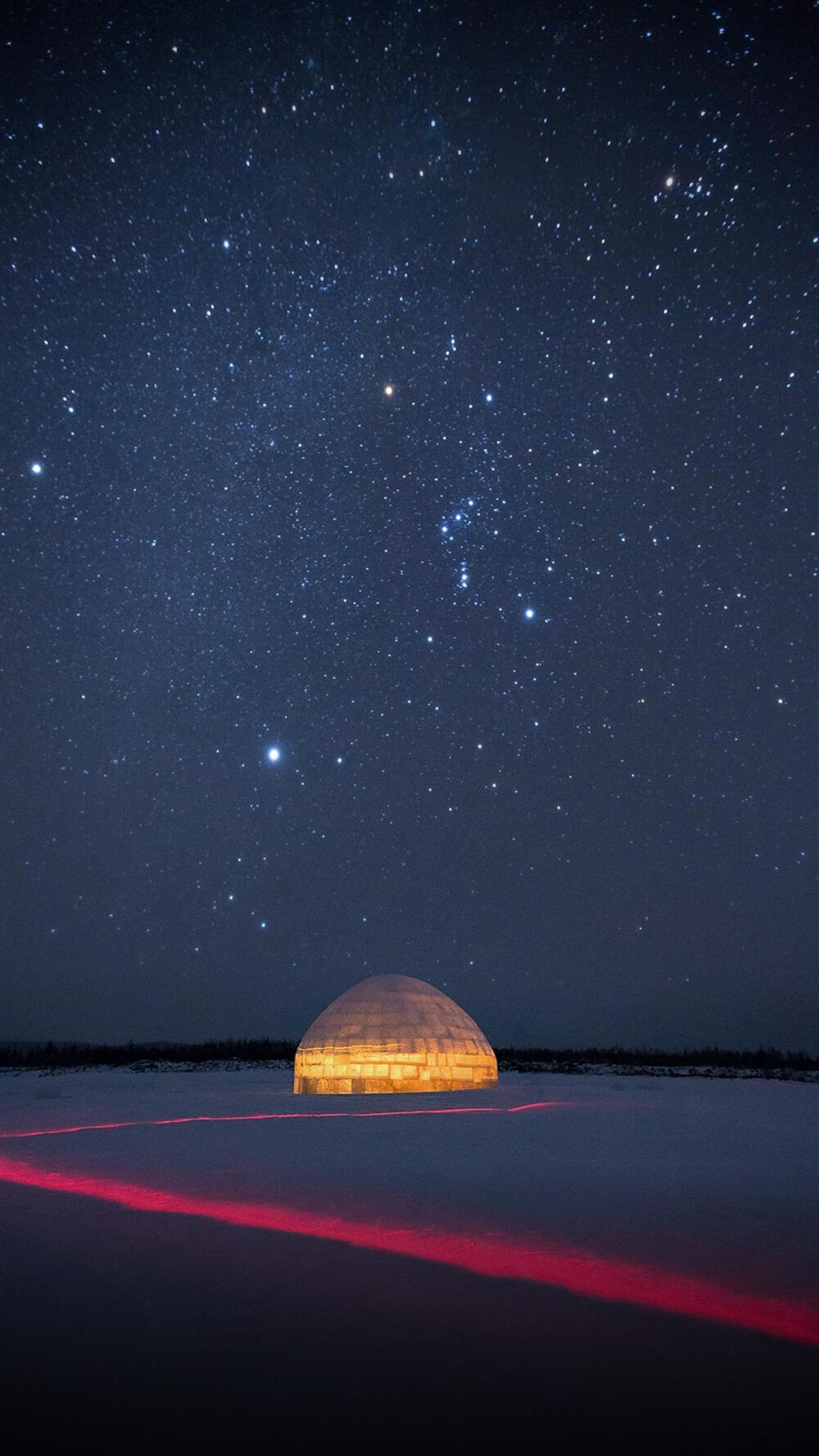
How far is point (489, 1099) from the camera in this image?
1825 centimetres

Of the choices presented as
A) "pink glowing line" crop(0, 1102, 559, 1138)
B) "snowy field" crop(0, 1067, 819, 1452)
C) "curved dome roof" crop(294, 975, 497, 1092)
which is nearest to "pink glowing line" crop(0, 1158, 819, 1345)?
"snowy field" crop(0, 1067, 819, 1452)

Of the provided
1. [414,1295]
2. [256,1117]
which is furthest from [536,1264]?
[256,1117]

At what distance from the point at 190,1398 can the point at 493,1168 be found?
6.30m

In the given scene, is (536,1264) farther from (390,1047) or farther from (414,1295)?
(390,1047)

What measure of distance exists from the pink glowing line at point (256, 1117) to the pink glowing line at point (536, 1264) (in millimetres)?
6756

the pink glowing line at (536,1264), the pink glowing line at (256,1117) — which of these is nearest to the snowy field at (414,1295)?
the pink glowing line at (536,1264)

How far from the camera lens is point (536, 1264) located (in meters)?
5.57

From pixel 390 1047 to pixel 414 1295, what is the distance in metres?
16.9

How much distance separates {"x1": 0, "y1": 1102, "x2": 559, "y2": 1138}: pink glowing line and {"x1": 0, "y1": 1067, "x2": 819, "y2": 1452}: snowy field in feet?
10.8

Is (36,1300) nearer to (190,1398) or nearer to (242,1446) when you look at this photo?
(190,1398)

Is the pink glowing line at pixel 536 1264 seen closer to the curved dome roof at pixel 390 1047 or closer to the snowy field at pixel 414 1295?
the snowy field at pixel 414 1295

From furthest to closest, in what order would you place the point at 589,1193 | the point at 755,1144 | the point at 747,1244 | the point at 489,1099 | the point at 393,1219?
the point at 489,1099 → the point at 755,1144 → the point at 589,1193 → the point at 393,1219 → the point at 747,1244

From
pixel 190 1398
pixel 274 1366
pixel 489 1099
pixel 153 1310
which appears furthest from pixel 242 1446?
pixel 489 1099

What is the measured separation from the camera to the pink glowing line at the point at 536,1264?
4609 millimetres
